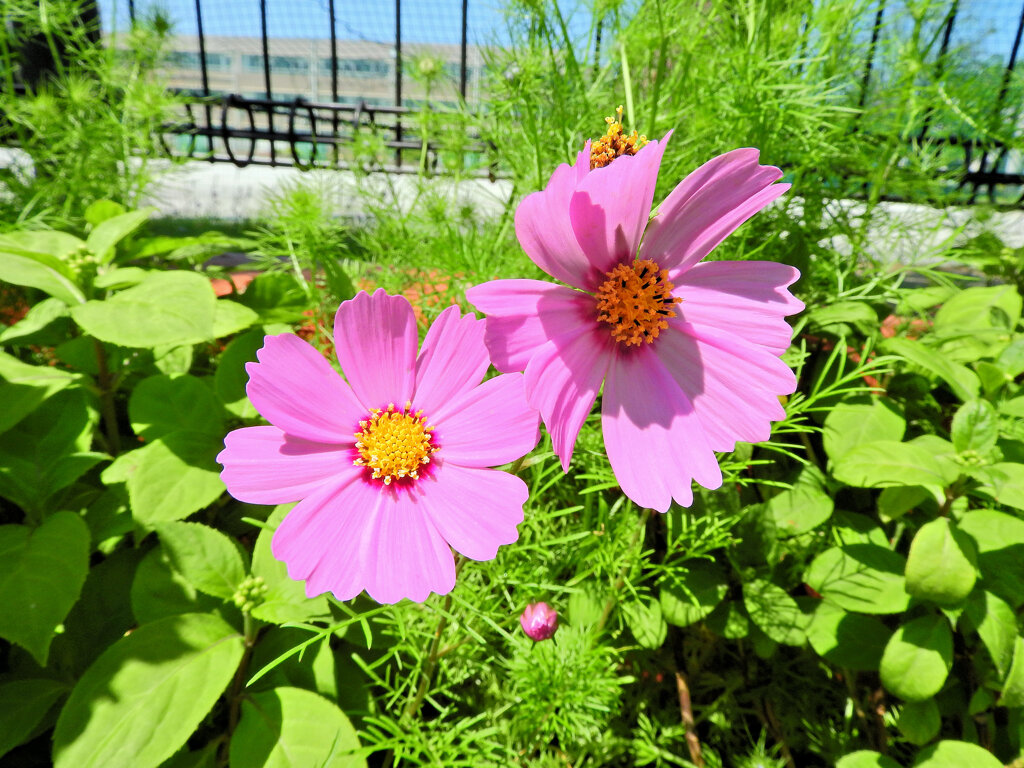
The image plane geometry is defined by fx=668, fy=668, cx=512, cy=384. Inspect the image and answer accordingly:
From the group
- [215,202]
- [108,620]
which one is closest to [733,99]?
[108,620]

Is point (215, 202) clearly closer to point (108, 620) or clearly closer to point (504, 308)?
point (108, 620)

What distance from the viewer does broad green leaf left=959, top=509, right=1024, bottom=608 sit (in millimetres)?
603

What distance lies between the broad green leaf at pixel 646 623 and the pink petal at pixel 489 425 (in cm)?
33

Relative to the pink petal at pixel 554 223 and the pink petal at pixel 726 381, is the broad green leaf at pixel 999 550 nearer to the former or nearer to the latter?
the pink petal at pixel 726 381

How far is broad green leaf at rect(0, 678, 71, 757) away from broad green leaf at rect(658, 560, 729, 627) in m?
0.57

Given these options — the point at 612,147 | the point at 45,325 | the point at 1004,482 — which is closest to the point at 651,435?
the point at 612,147

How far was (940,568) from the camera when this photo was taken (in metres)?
0.56

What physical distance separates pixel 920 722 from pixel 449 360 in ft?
1.89

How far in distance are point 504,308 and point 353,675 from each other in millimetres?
480

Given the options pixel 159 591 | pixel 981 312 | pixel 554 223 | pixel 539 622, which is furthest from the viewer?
pixel 981 312

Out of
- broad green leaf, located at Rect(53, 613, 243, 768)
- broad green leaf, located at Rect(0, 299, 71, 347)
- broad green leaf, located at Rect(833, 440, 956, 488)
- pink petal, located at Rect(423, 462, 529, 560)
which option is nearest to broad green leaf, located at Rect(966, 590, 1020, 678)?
broad green leaf, located at Rect(833, 440, 956, 488)

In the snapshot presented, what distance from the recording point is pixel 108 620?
67 centimetres

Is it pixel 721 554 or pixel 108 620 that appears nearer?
pixel 108 620

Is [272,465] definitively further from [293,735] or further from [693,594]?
[693,594]
